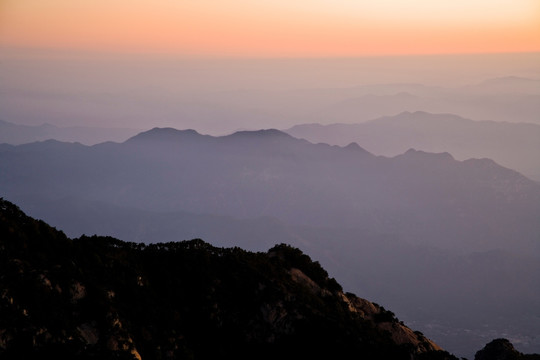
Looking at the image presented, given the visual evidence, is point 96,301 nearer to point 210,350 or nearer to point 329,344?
point 210,350

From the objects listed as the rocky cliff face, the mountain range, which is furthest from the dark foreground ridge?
the rocky cliff face

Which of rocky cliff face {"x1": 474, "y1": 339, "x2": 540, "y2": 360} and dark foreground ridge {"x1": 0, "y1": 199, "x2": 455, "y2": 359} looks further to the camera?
rocky cliff face {"x1": 474, "y1": 339, "x2": 540, "y2": 360}

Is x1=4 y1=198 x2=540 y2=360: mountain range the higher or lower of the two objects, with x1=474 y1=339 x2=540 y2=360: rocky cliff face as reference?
higher

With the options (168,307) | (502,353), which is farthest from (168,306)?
(502,353)

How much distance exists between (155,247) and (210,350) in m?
11.1

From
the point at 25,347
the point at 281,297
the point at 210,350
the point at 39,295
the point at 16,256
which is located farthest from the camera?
the point at 281,297

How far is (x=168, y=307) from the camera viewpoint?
4791 centimetres

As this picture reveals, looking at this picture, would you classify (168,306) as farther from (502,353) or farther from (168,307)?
(502,353)

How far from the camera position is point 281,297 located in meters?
51.0

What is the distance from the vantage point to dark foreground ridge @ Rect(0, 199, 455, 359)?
39594 mm

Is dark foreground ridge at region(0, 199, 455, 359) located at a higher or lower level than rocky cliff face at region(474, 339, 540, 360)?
higher

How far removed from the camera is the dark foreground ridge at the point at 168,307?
130ft

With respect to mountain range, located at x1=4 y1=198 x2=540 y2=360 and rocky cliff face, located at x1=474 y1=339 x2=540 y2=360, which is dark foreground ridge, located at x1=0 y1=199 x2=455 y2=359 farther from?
rocky cliff face, located at x1=474 y1=339 x2=540 y2=360

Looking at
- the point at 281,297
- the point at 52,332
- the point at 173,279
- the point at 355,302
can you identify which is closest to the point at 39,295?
the point at 52,332
